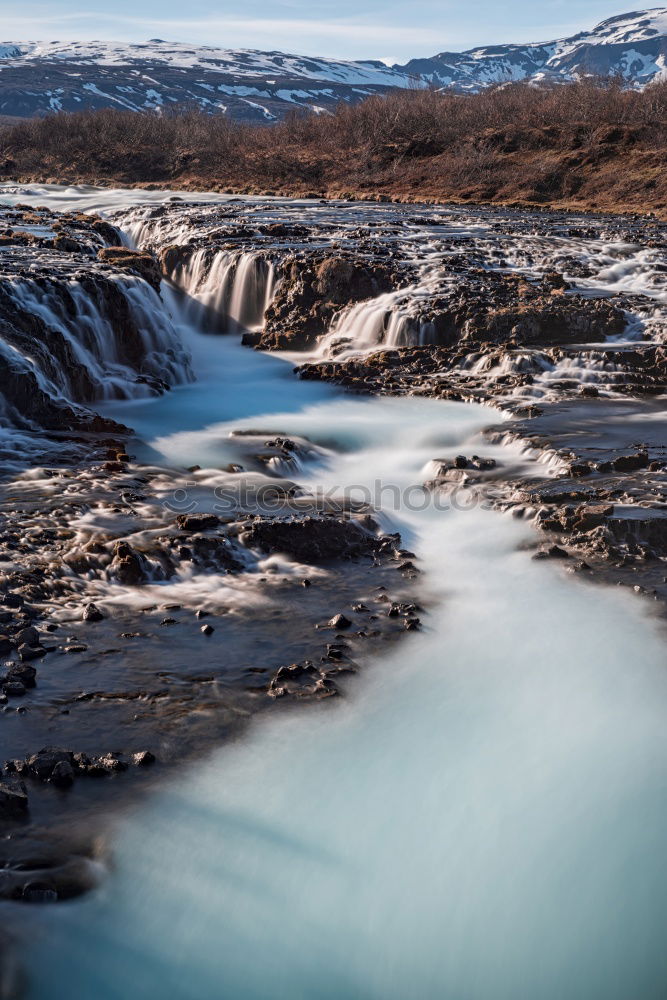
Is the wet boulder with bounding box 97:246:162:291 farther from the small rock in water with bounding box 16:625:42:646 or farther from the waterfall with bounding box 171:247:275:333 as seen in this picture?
the small rock in water with bounding box 16:625:42:646

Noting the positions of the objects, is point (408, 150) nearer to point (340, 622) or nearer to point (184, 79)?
point (340, 622)

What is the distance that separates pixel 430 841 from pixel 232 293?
1736cm

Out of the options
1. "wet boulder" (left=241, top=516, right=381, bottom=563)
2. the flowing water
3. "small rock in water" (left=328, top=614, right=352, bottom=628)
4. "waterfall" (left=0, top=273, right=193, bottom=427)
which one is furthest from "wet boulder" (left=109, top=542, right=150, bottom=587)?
"waterfall" (left=0, top=273, right=193, bottom=427)

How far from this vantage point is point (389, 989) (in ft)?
15.7

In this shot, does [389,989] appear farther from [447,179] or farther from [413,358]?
[447,179]

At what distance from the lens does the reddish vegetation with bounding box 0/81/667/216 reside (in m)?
36.7

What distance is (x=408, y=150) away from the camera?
43.8 m

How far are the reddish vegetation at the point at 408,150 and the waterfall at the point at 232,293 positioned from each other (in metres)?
16.4

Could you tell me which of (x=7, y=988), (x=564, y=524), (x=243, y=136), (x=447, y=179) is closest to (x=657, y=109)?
(x=447, y=179)

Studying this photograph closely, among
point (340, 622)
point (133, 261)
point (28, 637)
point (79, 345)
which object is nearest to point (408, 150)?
point (133, 261)

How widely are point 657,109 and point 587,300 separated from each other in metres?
29.5

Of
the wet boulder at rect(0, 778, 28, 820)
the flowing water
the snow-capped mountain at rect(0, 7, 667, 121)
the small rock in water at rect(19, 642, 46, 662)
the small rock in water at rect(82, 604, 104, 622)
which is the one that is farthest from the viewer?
the snow-capped mountain at rect(0, 7, 667, 121)

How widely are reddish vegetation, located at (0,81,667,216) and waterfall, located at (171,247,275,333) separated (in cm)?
1636

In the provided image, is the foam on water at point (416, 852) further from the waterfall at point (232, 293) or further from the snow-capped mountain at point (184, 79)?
the snow-capped mountain at point (184, 79)
